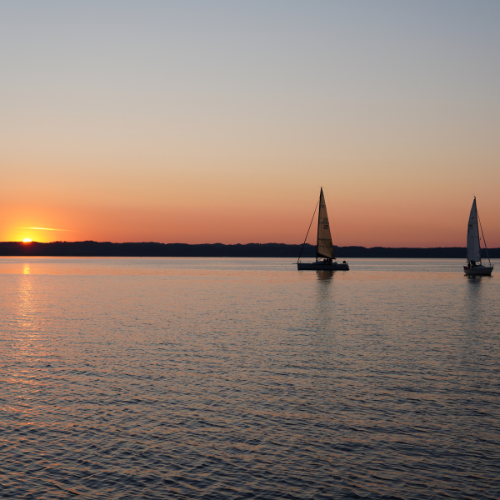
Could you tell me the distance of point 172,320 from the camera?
180 feet

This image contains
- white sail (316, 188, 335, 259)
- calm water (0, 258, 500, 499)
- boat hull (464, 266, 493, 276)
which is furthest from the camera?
white sail (316, 188, 335, 259)

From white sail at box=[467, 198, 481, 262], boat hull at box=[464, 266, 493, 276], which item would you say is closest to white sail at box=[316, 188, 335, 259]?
white sail at box=[467, 198, 481, 262]

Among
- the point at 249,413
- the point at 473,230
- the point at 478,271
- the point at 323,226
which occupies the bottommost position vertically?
the point at 249,413

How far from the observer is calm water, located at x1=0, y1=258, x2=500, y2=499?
15.9 meters

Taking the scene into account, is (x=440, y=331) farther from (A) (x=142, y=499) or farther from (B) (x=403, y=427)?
(A) (x=142, y=499)

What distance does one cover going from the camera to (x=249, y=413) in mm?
22406

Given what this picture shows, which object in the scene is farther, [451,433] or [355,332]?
[355,332]

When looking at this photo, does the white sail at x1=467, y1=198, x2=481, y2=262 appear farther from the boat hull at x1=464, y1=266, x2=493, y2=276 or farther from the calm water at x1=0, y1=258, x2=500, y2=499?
the calm water at x1=0, y1=258, x2=500, y2=499

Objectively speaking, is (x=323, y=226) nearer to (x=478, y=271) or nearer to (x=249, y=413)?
(x=478, y=271)

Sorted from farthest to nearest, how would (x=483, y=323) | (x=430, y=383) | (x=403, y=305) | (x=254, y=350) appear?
1. (x=403, y=305)
2. (x=483, y=323)
3. (x=254, y=350)
4. (x=430, y=383)

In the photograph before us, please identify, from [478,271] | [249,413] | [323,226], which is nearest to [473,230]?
[478,271]

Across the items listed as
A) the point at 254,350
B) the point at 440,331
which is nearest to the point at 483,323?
the point at 440,331

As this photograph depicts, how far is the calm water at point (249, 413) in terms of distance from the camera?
15.9 metres

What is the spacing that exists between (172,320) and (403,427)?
3694 cm
